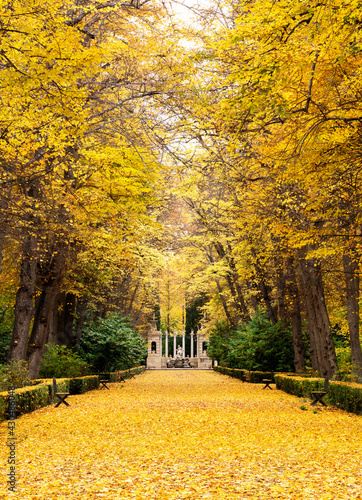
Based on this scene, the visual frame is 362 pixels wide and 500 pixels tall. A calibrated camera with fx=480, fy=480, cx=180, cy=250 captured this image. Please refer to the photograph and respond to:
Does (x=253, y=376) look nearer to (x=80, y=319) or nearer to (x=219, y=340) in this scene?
(x=80, y=319)

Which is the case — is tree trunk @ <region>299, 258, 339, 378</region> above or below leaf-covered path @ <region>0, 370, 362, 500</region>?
above

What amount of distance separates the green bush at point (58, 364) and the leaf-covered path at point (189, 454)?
218 inches

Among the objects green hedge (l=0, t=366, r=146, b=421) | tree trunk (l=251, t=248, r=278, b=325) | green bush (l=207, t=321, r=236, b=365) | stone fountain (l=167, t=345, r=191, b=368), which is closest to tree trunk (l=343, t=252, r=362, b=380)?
tree trunk (l=251, t=248, r=278, b=325)

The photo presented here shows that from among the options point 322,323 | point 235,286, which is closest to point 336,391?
point 322,323

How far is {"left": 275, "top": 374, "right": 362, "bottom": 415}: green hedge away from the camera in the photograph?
11383 millimetres

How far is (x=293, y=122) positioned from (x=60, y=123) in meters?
4.96

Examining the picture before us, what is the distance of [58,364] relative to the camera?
59.1 feet

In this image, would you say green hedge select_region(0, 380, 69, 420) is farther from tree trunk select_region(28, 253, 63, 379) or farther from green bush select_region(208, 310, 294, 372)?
green bush select_region(208, 310, 294, 372)

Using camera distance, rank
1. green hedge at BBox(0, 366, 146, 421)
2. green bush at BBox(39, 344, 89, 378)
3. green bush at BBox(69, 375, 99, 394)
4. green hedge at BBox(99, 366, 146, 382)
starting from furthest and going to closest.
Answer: green hedge at BBox(99, 366, 146, 382) < green bush at BBox(39, 344, 89, 378) < green bush at BBox(69, 375, 99, 394) < green hedge at BBox(0, 366, 146, 421)

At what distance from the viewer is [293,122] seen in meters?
10.4

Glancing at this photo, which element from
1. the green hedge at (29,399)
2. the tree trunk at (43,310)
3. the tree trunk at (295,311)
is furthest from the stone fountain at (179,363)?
the green hedge at (29,399)

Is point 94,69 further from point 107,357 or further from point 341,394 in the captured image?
point 107,357

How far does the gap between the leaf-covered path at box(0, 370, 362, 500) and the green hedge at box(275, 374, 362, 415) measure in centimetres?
44

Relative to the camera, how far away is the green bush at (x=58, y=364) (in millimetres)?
17922
